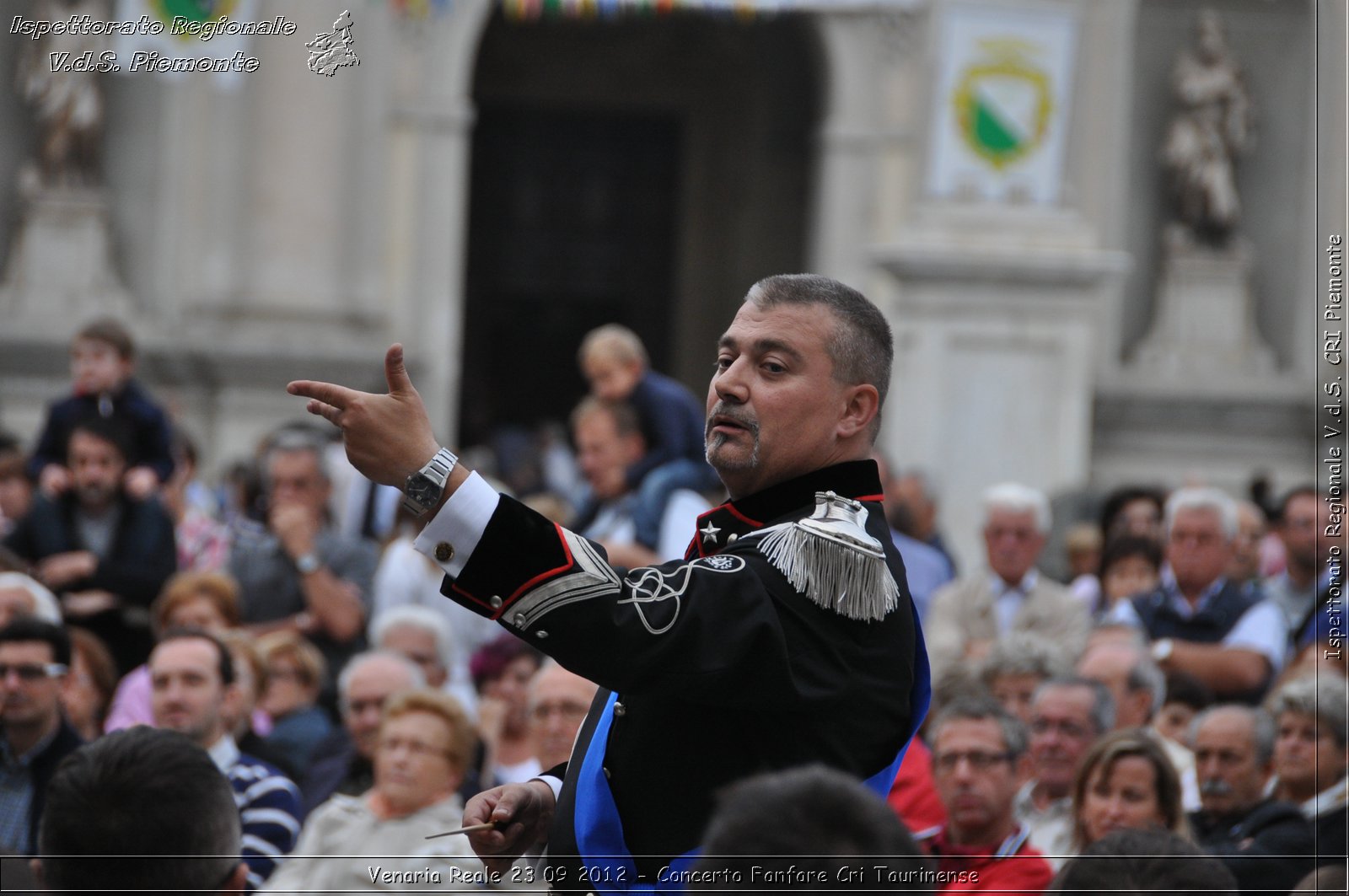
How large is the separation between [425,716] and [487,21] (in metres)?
14.1

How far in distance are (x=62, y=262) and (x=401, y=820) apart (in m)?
10.5

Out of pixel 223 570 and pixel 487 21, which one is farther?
pixel 487 21

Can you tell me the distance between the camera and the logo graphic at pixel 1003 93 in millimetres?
12758

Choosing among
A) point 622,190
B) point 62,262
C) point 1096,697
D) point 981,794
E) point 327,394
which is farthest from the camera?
point 622,190

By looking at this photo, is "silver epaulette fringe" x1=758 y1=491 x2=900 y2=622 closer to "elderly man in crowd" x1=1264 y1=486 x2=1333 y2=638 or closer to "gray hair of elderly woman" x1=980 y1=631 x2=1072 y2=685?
"gray hair of elderly woman" x1=980 y1=631 x2=1072 y2=685

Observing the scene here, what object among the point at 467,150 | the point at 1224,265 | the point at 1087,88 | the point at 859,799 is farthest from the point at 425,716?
the point at 467,150

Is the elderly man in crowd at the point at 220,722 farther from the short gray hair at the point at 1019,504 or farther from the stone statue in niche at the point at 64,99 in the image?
the stone statue in niche at the point at 64,99

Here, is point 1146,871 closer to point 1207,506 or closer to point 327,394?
point 327,394

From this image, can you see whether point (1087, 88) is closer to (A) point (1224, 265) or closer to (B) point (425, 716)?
(A) point (1224, 265)

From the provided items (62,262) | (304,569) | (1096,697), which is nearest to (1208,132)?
(62,262)

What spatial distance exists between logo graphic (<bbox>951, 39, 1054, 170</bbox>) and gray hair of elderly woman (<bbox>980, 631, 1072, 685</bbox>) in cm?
685

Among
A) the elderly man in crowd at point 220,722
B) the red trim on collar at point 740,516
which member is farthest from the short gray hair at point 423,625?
the red trim on collar at point 740,516

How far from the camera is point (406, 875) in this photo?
15.6ft

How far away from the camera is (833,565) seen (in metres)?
2.89
